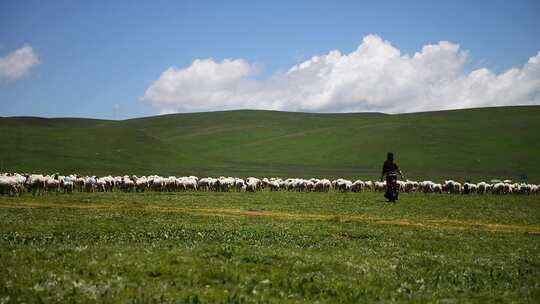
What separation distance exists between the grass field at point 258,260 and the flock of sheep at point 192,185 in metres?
21.4

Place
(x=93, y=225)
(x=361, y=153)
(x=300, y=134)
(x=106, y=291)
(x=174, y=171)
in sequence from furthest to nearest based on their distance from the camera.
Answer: (x=300, y=134)
(x=361, y=153)
(x=174, y=171)
(x=93, y=225)
(x=106, y=291)

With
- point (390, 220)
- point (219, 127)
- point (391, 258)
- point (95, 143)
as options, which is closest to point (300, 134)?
point (219, 127)

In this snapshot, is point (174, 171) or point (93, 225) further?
point (174, 171)

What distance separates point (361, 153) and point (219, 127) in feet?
210

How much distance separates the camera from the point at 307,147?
425 ft

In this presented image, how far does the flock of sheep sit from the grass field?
21424 mm

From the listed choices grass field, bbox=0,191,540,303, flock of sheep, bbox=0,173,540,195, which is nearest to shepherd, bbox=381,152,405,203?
grass field, bbox=0,191,540,303

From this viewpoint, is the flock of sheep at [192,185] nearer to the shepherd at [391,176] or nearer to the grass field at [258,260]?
the shepherd at [391,176]

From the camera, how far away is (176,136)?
535ft

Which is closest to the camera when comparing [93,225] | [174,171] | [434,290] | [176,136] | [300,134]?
[434,290]

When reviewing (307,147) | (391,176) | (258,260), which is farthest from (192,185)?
(307,147)

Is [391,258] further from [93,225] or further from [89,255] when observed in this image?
[93,225]

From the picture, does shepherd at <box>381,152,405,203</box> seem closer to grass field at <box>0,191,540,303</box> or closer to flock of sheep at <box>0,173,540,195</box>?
grass field at <box>0,191,540,303</box>

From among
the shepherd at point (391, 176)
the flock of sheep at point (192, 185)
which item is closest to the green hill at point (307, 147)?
the flock of sheep at point (192, 185)
